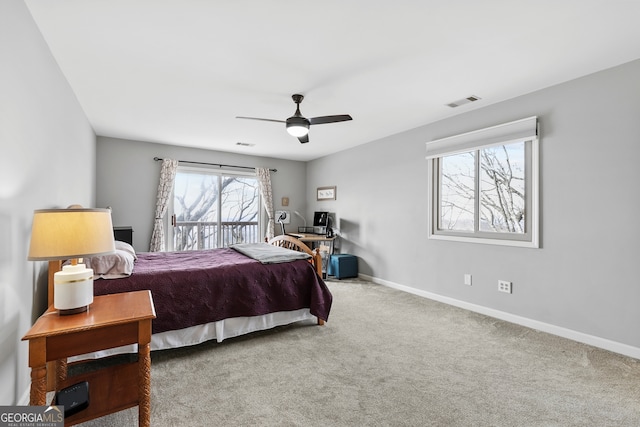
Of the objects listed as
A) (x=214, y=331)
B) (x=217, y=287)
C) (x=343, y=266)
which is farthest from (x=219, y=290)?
(x=343, y=266)

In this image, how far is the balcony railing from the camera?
18.5 ft

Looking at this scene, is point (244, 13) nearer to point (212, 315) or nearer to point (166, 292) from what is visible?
point (166, 292)

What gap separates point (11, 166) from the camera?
156cm

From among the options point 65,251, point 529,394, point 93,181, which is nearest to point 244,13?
point 65,251

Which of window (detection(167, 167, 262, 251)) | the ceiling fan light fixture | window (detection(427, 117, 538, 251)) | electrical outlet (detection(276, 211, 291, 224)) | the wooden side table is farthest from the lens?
electrical outlet (detection(276, 211, 291, 224))

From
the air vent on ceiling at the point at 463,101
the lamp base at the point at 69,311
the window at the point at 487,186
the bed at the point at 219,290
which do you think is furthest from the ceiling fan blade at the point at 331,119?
the lamp base at the point at 69,311

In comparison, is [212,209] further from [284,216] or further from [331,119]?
[331,119]

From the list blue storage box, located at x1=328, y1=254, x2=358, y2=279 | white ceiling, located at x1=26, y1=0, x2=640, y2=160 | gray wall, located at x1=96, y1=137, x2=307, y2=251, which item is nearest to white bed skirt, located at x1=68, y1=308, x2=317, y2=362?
blue storage box, located at x1=328, y1=254, x2=358, y2=279

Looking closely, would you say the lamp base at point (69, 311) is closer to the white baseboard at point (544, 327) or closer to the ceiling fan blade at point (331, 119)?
the ceiling fan blade at point (331, 119)

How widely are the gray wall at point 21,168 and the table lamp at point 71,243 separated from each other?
0.74 feet

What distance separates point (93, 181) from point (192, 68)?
3134 mm

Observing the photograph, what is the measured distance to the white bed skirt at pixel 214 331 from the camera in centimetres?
227

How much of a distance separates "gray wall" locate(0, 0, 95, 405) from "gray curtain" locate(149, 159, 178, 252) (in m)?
2.82

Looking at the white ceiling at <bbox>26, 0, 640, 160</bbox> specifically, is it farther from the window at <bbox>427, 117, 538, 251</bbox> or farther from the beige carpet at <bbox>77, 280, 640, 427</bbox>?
the beige carpet at <bbox>77, 280, 640, 427</bbox>
